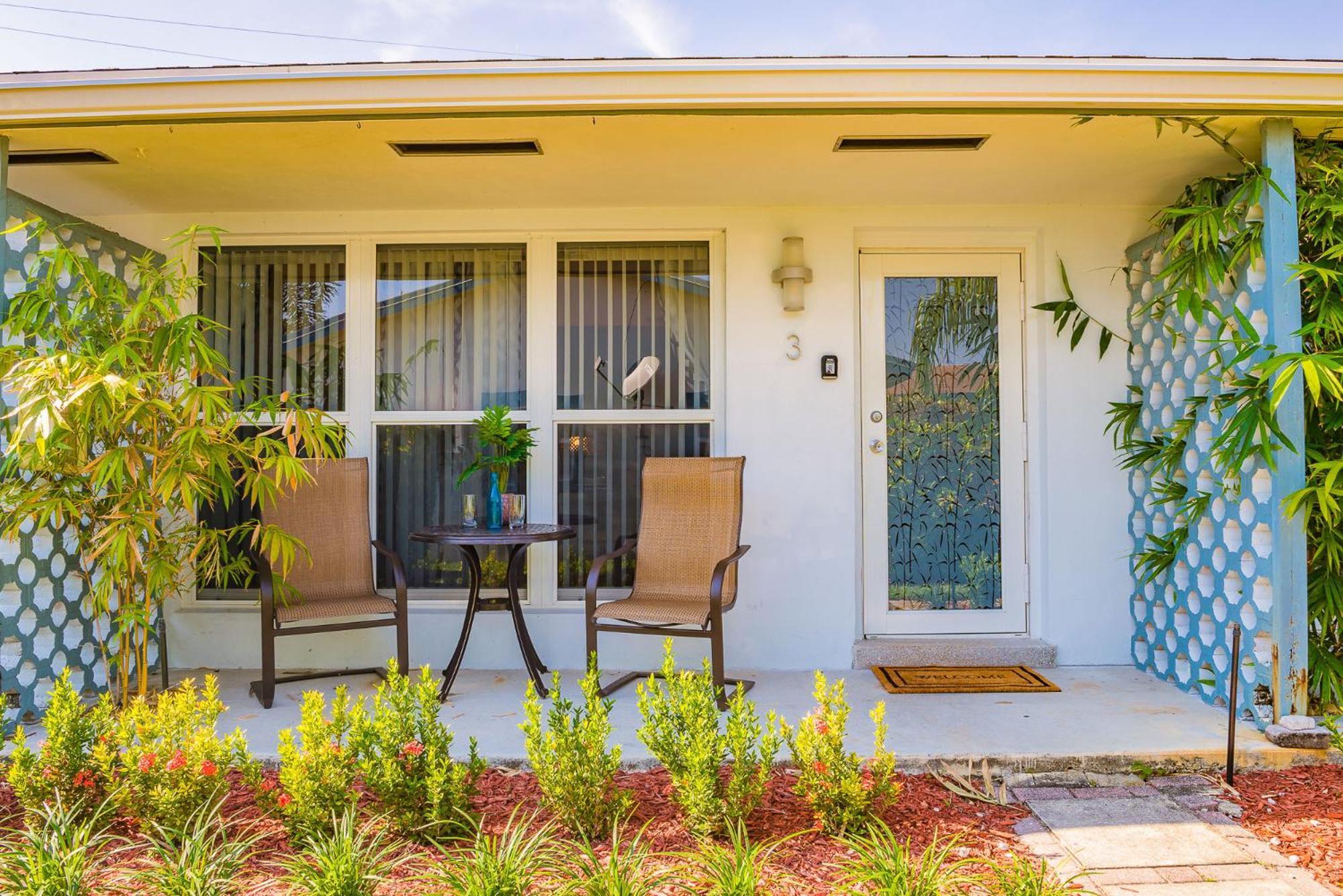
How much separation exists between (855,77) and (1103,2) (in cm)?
1095

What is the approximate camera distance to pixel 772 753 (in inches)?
93.5

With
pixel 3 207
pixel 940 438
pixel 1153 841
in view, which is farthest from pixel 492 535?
pixel 1153 841

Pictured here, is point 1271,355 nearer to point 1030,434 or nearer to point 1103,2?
point 1030,434

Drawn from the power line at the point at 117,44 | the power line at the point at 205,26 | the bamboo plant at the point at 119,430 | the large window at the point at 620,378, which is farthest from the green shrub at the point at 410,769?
the power line at the point at 117,44

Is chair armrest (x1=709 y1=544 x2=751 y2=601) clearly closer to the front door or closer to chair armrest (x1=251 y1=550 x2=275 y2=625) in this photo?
the front door

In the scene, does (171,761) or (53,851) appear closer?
(53,851)

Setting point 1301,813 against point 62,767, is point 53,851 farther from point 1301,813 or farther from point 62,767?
point 1301,813

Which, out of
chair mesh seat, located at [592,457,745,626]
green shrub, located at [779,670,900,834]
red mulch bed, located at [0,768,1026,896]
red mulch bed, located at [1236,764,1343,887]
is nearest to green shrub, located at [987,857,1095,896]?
red mulch bed, located at [0,768,1026,896]

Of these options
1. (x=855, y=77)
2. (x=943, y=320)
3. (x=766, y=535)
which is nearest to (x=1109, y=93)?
(x=855, y=77)

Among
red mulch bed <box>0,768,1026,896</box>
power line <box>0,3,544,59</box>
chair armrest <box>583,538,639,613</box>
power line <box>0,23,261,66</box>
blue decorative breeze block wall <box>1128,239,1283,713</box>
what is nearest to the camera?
red mulch bed <box>0,768,1026,896</box>

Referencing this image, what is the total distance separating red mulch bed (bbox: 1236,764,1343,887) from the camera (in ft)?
7.88

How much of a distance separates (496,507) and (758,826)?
2077 mm

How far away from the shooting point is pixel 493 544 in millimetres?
3633

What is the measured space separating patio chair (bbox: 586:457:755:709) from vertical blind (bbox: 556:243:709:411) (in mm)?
453
